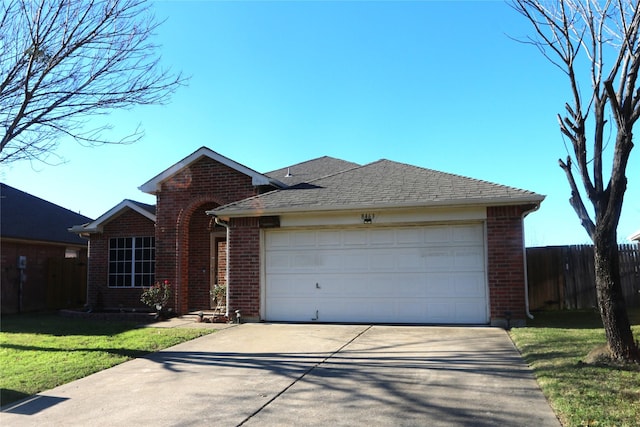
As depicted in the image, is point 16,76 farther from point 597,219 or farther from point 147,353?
point 597,219

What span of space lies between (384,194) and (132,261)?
29.2 feet

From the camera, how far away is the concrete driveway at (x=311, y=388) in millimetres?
4910

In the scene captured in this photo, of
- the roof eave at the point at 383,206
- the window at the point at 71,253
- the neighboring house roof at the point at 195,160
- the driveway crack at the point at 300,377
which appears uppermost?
the neighboring house roof at the point at 195,160

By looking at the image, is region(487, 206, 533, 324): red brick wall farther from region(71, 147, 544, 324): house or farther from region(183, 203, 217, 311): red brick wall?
region(183, 203, 217, 311): red brick wall

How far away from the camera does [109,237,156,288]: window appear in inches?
614

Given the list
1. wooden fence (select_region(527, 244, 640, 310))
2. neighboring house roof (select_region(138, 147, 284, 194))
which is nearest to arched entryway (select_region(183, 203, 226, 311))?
neighboring house roof (select_region(138, 147, 284, 194))

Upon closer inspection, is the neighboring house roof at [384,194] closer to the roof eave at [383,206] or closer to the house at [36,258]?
the roof eave at [383,206]

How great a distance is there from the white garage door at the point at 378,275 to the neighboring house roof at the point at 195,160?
6.59ft

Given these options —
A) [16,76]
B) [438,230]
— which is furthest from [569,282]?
[16,76]

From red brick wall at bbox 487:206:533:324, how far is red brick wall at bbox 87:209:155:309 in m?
10.3

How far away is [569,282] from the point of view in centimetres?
1320

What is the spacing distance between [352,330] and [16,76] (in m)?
7.91

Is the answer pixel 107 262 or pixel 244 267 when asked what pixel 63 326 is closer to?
pixel 107 262

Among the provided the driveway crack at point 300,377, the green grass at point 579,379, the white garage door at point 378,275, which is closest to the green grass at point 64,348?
the white garage door at point 378,275
